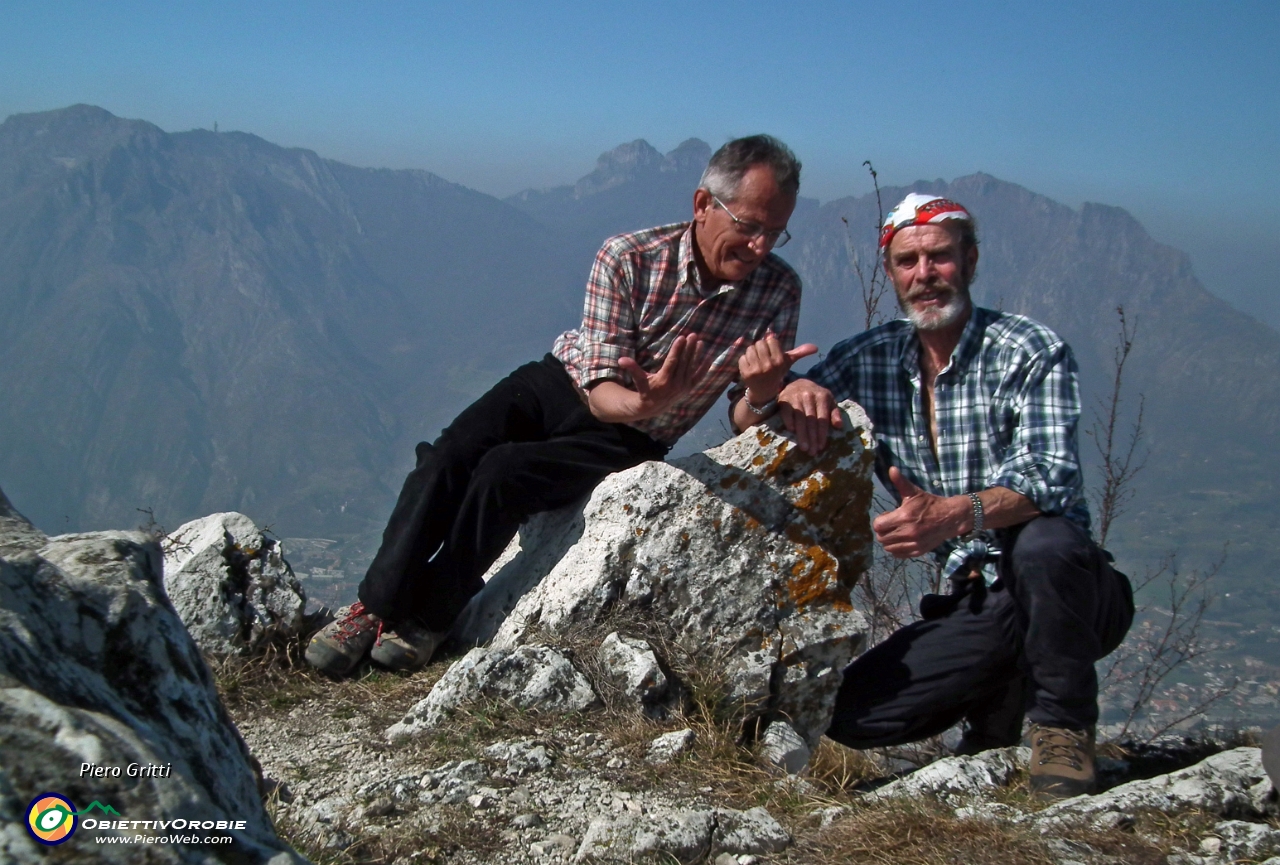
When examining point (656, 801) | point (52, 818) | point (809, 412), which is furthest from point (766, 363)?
point (52, 818)

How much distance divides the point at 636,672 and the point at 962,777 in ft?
5.45

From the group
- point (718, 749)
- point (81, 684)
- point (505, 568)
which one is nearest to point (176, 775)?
point (81, 684)

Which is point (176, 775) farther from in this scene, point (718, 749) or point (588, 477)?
point (588, 477)

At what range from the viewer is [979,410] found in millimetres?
4715

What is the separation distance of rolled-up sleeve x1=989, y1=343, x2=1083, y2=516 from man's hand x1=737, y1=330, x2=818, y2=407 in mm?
1079

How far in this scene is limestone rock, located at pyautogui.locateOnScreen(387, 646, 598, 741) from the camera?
14.2ft

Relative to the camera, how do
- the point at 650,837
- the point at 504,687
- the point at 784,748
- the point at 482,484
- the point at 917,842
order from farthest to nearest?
the point at 482,484, the point at 784,748, the point at 504,687, the point at 917,842, the point at 650,837

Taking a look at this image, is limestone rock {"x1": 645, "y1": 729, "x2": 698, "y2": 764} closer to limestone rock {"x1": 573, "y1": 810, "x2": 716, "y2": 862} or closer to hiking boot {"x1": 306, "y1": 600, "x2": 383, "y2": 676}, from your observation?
limestone rock {"x1": 573, "y1": 810, "x2": 716, "y2": 862}

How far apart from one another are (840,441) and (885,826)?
7.32 ft

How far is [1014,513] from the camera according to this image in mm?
4371

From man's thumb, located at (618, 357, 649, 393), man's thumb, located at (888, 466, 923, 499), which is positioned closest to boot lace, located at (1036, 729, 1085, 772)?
man's thumb, located at (888, 466, 923, 499)

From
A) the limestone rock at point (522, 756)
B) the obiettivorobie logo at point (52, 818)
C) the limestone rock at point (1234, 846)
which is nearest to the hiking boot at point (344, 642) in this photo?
the limestone rock at point (522, 756)

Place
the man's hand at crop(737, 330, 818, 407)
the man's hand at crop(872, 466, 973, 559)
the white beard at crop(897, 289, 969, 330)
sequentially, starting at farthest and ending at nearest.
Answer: the white beard at crop(897, 289, 969, 330) < the man's hand at crop(737, 330, 818, 407) < the man's hand at crop(872, 466, 973, 559)

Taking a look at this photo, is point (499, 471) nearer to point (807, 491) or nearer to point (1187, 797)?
point (807, 491)
